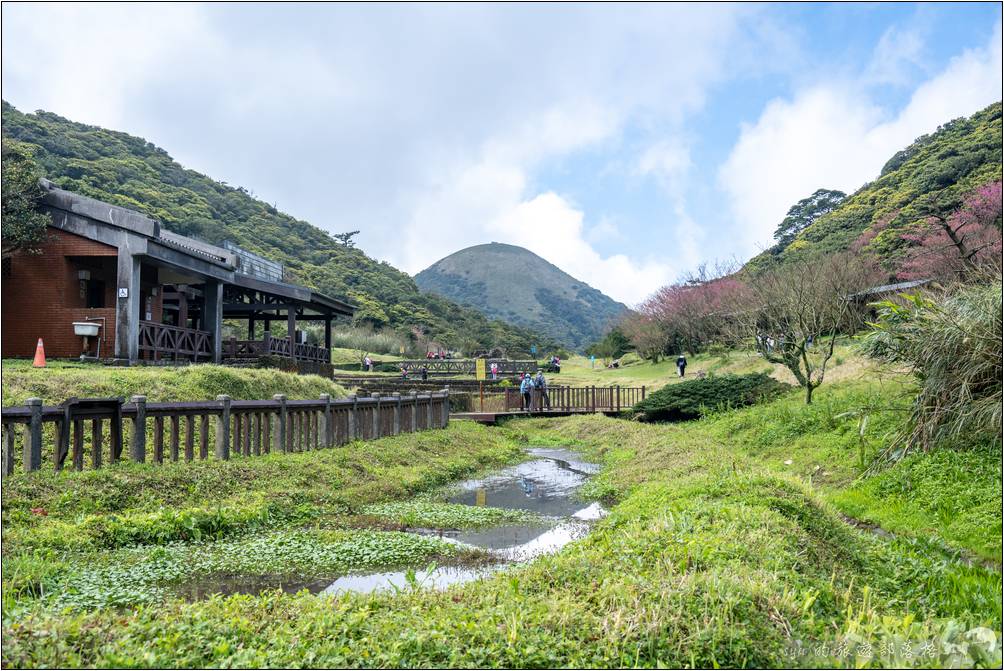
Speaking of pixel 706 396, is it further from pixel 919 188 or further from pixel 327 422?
pixel 919 188

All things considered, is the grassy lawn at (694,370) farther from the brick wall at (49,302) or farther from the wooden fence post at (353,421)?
the brick wall at (49,302)

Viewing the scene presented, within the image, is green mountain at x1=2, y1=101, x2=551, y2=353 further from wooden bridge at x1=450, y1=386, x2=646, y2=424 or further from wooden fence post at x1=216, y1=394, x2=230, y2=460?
wooden fence post at x1=216, y1=394, x2=230, y2=460

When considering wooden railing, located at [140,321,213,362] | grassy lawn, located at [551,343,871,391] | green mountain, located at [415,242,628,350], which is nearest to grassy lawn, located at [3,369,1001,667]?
wooden railing, located at [140,321,213,362]

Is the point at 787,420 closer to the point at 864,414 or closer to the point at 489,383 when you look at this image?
the point at 864,414

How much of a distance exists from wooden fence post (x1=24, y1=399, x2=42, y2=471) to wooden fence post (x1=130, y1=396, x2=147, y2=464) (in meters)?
1.16

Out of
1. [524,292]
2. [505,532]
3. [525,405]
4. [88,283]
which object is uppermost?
[524,292]

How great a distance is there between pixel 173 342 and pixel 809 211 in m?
72.5

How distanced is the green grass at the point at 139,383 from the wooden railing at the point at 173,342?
259 centimetres

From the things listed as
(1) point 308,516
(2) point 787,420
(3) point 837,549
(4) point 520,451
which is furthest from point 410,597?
(4) point 520,451

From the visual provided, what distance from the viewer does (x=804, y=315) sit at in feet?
65.7

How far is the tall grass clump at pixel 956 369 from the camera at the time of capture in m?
8.49

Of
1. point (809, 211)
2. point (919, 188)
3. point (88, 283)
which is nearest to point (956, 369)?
point (88, 283)

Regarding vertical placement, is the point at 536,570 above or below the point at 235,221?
below

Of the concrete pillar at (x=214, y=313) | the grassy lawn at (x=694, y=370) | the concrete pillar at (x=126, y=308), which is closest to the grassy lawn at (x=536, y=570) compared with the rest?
the concrete pillar at (x=126, y=308)
